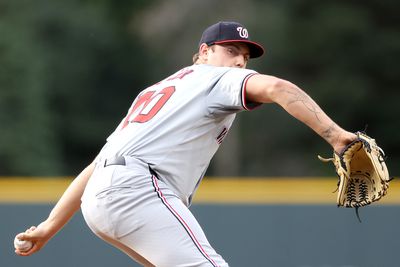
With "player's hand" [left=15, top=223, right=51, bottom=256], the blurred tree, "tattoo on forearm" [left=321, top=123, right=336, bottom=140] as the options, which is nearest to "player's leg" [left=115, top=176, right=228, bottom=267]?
"player's hand" [left=15, top=223, right=51, bottom=256]

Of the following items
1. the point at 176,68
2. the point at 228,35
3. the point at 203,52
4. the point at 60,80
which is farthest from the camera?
the point at 176,68

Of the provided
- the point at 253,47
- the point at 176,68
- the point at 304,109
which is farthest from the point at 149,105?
the point at 176,68

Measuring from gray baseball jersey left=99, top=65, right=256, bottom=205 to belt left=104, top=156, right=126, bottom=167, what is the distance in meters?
0.02

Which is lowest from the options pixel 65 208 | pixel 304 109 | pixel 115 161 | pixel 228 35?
pixel 65 208

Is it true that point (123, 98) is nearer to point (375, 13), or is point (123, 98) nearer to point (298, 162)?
point (298, 162)

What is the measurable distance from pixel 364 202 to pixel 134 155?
1019 millimetres

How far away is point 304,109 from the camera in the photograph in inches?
164

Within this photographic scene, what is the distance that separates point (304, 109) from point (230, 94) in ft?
1.15

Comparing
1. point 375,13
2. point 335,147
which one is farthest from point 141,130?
point 375,13

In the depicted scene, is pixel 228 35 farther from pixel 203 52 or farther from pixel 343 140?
pixel 343 140

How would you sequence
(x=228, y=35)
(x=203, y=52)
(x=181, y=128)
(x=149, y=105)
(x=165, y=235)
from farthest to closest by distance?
(x=203, y=52) < (x=228, y=35) < (x=149, y=105) < (x=181, y=128) < (x=165, y=235)

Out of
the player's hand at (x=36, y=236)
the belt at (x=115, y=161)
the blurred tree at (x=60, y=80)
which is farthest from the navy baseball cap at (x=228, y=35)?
the blurred tree at (x=60, y=80)

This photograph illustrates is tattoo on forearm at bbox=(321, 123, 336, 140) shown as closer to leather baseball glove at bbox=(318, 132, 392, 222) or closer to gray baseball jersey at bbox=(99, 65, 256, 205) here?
leather baseball glove at bbox=(318, 132, 392, 222)

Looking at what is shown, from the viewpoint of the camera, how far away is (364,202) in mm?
4348
